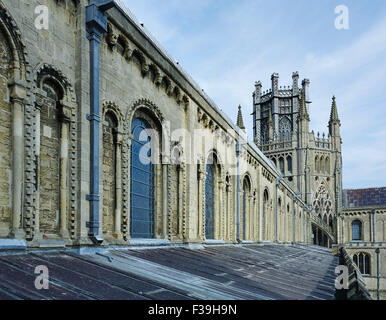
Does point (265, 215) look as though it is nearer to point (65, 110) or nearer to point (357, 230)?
point (65, 110)

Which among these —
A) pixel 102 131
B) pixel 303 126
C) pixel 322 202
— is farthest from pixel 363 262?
pixel 102 131

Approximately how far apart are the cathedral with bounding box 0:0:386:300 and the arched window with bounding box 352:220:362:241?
57.9m

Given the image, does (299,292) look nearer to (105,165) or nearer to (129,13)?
(105,165)

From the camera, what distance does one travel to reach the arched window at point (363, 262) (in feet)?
211

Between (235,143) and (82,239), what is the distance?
13259 mm

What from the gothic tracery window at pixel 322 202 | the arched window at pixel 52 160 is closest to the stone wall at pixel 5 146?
the arched window at pixel 52 160

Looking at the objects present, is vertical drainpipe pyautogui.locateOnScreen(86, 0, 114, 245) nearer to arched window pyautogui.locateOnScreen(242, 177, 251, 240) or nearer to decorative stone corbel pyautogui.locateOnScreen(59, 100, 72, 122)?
decorative stone corbel pyautogui.locateOnScreen(59, 100, 72, 122)

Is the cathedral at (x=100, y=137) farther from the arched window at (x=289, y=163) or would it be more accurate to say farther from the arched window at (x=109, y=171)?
the arched window at (x=289, y=163)

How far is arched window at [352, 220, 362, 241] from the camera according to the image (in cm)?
6798

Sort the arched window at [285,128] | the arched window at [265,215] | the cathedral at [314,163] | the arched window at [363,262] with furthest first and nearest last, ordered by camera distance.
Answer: the arched window at [285,128] → the cathedral at [314,163] → the arched window at [363,262] → the arched window at [265,215]

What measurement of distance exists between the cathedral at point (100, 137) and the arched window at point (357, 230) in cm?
5791

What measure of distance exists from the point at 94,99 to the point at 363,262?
68.0 m

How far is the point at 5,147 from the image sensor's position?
614 centimetres

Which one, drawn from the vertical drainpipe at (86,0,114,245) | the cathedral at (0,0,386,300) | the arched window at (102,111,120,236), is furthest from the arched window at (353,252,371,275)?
the vertical drainpipe at (86,0,114,245)
